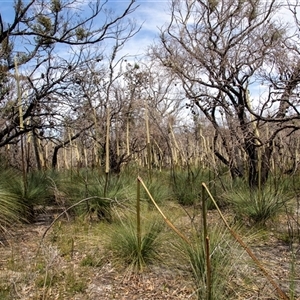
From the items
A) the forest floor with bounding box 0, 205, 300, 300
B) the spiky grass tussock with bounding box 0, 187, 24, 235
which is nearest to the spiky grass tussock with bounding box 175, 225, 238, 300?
the forest floor with bounding box 0, 205, 300, 300

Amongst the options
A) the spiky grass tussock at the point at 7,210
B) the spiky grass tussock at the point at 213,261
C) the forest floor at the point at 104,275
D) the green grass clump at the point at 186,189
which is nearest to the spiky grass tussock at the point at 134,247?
the forest floor at the point at 104,275

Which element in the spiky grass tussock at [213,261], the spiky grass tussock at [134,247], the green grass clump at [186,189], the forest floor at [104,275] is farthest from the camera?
the green grass clump at [186,189]

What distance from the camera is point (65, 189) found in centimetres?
773

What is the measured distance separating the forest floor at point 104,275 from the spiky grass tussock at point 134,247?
0.32ft

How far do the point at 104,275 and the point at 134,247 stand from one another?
49cm

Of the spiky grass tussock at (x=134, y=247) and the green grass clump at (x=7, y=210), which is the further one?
the green grass clump at (x=7, y=210)

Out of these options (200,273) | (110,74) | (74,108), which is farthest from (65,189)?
(110,74)

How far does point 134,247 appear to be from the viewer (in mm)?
4371

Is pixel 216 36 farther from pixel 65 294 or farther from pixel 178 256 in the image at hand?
pixel 65 294

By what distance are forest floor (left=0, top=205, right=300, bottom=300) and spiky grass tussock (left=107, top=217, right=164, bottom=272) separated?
0.32 feet

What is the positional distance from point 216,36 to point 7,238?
297 inches

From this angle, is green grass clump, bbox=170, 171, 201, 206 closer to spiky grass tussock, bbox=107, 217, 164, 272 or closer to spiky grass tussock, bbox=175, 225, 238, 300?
spiky grass tussock, bbox=107, 217, 164, 272

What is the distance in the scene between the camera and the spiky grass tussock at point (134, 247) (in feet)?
14.2

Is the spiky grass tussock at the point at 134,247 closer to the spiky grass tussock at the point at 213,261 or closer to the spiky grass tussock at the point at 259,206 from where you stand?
the spiky grass tussock at the point at 213,261
